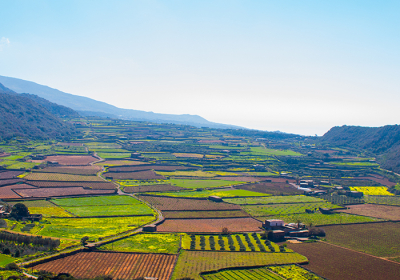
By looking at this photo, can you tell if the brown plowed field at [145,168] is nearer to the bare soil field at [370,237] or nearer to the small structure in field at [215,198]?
the small structure in field at [215,198]

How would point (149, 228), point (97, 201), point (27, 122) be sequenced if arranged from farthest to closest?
point (27, 122), point (97, 201), point (149, 228)

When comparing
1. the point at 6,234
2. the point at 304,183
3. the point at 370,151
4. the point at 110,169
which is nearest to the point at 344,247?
the point at 6,234

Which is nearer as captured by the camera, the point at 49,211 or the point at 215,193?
the point at 49,211

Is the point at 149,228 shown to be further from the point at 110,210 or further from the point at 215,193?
the point at 215,193

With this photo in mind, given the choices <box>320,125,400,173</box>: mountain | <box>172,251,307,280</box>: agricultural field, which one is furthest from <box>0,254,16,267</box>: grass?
<box>320,125,400,173</box>: mountain

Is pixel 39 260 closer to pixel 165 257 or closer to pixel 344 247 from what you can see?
pixel 165 257

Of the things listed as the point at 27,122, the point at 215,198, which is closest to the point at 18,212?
the point at 215,198
